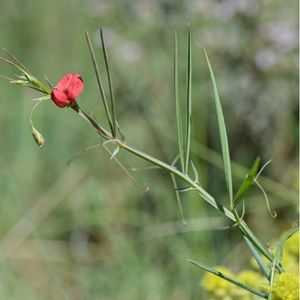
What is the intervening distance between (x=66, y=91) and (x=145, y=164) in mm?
1546

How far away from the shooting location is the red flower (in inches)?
26.2

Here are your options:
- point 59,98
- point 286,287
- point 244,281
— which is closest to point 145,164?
point 244,281

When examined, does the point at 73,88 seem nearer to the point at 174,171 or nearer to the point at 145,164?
the point at 174,171

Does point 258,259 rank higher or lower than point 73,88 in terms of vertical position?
lower

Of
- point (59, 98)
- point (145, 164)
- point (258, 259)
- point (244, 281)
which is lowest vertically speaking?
point (145, 164)

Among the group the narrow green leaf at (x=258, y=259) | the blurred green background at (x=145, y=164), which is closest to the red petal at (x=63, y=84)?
the narrow green leaf at (x=258, y=259)

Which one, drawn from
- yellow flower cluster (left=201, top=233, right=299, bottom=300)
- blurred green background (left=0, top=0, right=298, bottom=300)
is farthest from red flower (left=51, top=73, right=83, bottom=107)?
blurred green background (left=0, top=0, right=298, bottom=300)

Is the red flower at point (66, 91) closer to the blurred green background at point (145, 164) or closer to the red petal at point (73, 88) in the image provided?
the red petal at point (73, 88)

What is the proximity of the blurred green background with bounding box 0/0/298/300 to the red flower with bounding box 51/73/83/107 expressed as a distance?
2.82 ft

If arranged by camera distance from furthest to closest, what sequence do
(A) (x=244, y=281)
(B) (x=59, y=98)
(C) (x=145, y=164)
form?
(C) (x=145, y=164), (A) (x=244, y=281), (B) (x=59, y=98)

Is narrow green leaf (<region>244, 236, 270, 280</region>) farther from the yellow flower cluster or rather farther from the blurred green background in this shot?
the blurred green background

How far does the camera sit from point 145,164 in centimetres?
221

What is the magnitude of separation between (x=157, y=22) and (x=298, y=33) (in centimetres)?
43

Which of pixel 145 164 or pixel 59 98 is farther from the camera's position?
pixel 145 164
